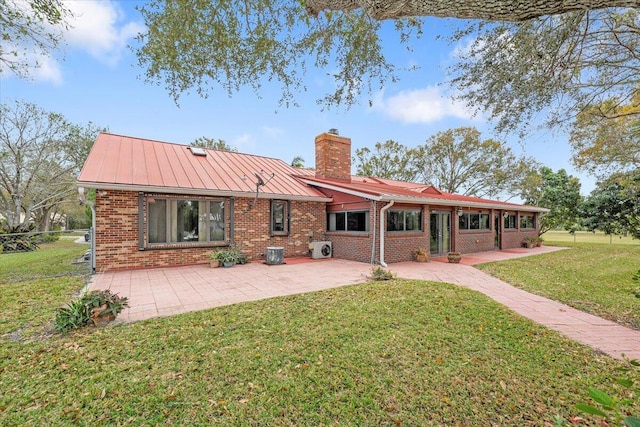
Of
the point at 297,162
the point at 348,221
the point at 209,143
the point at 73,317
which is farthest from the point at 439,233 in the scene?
the point at 209,143

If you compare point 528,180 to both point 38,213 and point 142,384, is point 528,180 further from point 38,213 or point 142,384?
point 38,213

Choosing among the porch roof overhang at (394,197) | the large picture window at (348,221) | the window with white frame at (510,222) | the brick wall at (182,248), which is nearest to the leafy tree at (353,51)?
the porch roof overhang at (394,197)

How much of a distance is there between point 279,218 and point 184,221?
3422mm

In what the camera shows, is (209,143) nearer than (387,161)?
A: Yes

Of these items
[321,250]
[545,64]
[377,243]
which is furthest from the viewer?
[321,250]

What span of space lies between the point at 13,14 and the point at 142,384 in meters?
5.64

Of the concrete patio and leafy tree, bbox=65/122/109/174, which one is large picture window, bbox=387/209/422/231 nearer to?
the concrete patio

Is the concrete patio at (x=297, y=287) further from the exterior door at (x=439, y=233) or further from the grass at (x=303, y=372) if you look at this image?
the exterior door at (x=439, y=233)

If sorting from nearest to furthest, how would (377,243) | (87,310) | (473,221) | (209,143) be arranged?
(87,310), (377,243), (473,221), (209,143)

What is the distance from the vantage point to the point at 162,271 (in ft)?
28.5

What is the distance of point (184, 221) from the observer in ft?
32.3

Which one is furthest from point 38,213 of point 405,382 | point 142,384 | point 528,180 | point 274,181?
point 528,180

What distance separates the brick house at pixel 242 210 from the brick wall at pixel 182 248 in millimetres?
29

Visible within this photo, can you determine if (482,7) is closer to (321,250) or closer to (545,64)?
(545,64)
